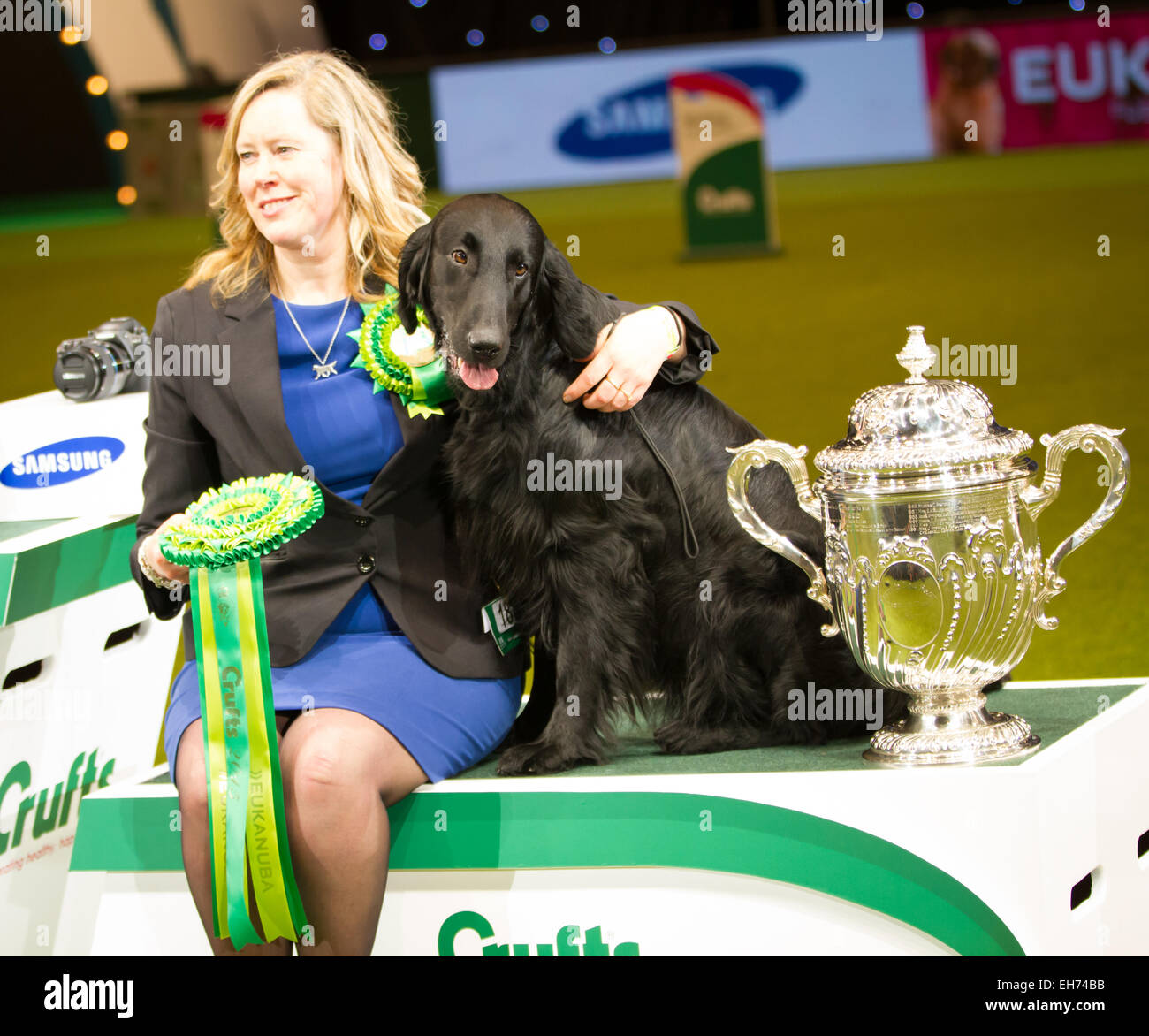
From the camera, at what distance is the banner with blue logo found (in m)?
13.0

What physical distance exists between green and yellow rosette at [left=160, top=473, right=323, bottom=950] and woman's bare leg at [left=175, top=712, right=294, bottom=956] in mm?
26

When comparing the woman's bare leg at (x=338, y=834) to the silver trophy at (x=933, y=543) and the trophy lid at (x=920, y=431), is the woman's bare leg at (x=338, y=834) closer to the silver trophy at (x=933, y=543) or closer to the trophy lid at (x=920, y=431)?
the silver trophy at (x=933, y=543)

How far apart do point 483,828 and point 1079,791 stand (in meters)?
0.91

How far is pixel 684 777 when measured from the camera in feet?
7.35

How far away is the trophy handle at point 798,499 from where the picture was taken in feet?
7.41

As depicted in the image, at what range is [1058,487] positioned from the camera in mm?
2205

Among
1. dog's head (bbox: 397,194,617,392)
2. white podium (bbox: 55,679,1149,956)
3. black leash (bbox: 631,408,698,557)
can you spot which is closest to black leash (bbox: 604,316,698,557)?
black leash (bbox: 631,408,698,557)

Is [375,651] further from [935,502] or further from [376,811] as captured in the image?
[935,502]

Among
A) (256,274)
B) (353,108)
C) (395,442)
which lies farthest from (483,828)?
(353,108)

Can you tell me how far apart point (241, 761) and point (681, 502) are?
803mm

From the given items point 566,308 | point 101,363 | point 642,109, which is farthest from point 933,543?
point 642,109

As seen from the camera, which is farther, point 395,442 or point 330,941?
point 395,442
